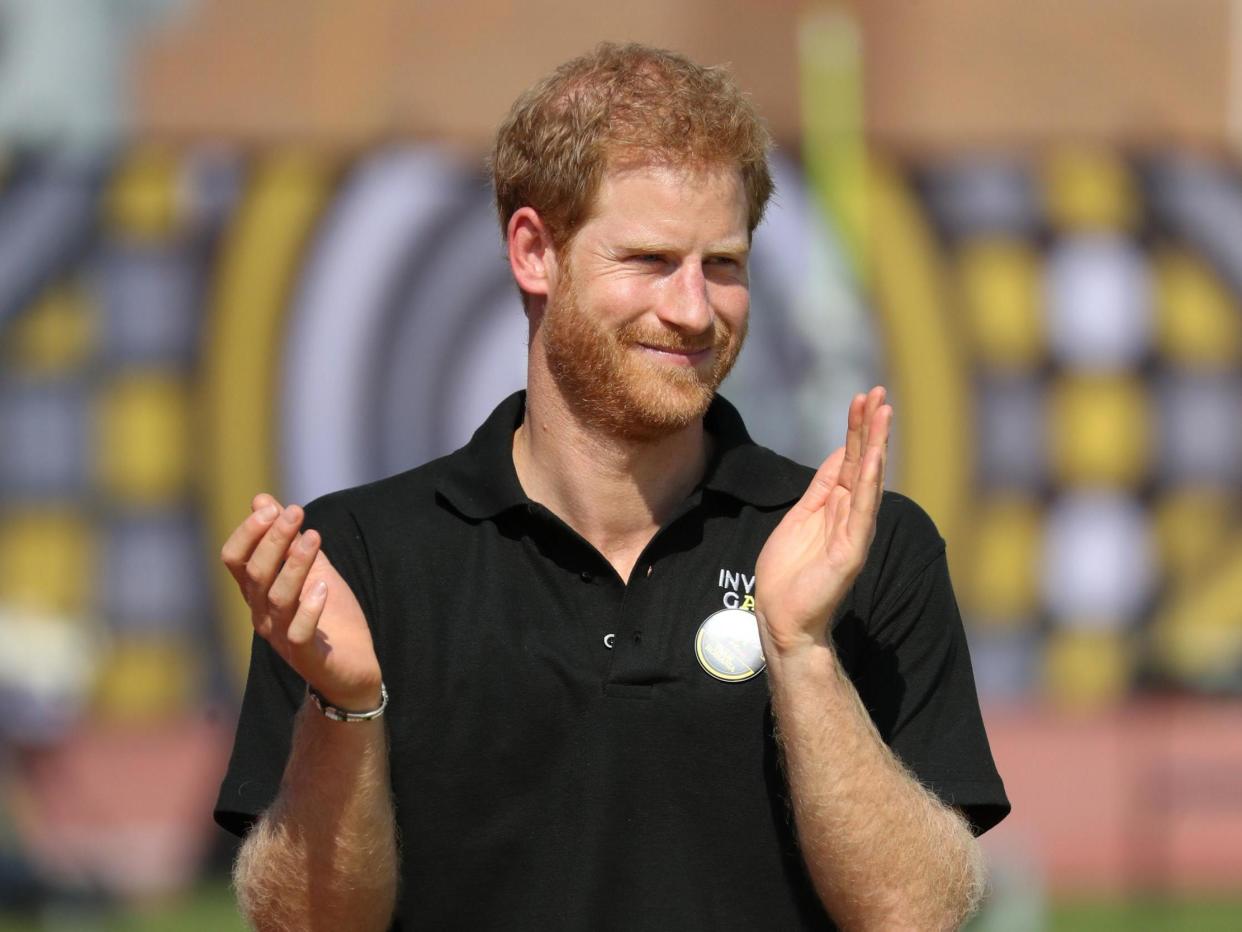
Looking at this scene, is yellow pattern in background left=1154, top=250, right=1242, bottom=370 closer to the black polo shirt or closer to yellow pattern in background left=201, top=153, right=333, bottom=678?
yellow pattern in background left=201, top=153, right=333, bottom=678

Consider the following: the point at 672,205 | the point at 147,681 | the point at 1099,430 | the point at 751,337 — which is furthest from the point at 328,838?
the point at 1099,430

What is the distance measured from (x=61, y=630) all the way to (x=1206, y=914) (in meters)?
5.37

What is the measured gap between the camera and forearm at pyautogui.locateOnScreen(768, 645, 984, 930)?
2.49 meters

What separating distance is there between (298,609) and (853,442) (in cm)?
82

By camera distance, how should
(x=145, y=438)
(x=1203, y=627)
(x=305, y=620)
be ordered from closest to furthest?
(x=305, y=620) → (x=145, y=438) → (x=1203, y=627)

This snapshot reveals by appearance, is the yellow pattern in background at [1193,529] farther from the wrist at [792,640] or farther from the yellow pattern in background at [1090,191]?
the wrist at [792,640]

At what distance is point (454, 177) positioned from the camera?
847cm

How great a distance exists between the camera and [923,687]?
8.88 feet

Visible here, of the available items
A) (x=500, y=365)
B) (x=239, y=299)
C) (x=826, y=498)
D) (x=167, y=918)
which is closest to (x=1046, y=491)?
(x=500, y=365)

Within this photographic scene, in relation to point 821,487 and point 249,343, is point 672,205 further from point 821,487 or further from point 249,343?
point 249,343

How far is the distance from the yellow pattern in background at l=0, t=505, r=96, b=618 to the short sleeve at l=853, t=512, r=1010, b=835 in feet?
20.3

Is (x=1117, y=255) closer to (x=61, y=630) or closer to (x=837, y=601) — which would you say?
(x=61, y=630)

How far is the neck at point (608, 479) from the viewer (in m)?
2.81

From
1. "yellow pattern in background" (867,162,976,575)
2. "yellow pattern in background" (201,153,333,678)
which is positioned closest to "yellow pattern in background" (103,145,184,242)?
"yellow pattern in background" (201,153,333,678)
